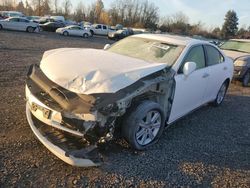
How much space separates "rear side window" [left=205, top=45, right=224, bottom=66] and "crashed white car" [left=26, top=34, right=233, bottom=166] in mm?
486

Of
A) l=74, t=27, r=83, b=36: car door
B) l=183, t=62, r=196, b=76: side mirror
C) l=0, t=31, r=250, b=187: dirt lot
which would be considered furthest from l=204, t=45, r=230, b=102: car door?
l=74, t=27, r=83, b=36: car door

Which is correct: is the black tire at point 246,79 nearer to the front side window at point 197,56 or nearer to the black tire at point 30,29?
the front side window at point 197,56

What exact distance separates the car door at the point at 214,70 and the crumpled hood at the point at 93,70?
1812 millimetres

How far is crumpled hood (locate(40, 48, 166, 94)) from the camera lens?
12.1ft

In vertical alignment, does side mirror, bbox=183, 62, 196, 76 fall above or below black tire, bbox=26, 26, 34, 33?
above

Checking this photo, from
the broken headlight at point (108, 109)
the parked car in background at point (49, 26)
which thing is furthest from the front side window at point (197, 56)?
the parked car in background at point (49, 26)

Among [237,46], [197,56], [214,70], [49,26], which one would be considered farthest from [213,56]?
[49,26]

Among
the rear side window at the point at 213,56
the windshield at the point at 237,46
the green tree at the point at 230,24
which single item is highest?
the rear side window at the point at 213,56

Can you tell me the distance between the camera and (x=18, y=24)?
94.3 feet

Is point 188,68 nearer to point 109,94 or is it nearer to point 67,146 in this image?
point 109,94

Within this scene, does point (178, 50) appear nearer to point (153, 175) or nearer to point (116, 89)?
point (116, 89)

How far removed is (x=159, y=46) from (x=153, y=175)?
246 cm

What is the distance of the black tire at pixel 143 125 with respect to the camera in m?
3.85

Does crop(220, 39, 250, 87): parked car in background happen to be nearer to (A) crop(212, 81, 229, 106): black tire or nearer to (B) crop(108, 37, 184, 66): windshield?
(A) crop(212, 81, 229, 106): black tire
